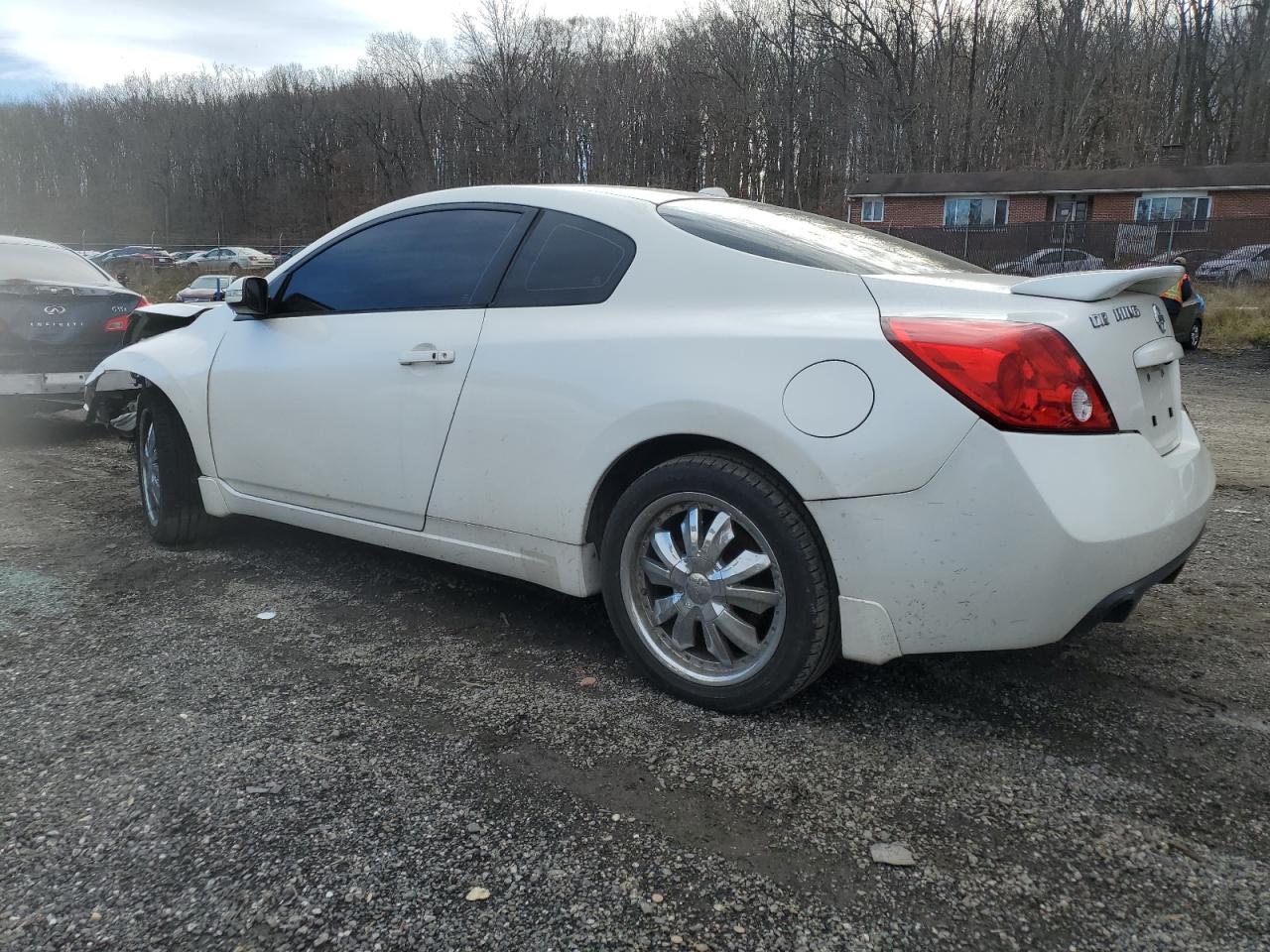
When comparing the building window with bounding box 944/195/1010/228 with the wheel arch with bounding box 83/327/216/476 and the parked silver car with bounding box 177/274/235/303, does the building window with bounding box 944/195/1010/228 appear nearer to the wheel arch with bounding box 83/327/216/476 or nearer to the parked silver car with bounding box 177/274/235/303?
the parked silver car with bounding box 177/274/235/303

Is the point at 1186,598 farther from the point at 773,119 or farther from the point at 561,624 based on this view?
the point at 773,119

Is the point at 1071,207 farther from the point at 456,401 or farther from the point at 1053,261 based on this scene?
the point at 456,401

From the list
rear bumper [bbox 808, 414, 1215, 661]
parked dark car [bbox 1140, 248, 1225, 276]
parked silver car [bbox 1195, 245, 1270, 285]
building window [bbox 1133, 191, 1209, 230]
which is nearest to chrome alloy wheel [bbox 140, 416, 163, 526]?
rear bumper [bbox 808, 414, 1215, 661]

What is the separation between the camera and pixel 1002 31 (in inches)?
2148

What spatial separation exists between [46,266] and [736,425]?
24.9ft

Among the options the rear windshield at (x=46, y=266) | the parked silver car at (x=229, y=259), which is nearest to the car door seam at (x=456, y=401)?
the rear windshield at (x=46, y=266)

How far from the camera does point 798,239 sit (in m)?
2.91

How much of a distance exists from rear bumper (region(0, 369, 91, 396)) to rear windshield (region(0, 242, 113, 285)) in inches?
31.0

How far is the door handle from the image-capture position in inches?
124

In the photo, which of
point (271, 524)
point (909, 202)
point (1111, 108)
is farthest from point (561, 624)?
point (1111, 108)

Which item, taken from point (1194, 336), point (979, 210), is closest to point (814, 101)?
point (979, 210)

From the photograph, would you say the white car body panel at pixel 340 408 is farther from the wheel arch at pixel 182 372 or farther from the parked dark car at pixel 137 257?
the parked dark car at pixel 137 257

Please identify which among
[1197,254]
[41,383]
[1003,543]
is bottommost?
[41,383]

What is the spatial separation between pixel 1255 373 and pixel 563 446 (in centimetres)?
1354
